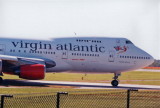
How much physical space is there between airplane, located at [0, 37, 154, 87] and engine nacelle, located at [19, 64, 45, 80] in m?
0.58

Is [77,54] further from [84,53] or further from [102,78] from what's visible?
[102,78]

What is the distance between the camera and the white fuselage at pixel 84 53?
35.8 metres

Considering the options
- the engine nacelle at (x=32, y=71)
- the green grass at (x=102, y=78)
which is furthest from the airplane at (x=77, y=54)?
the green grass at (x=102, y=78)

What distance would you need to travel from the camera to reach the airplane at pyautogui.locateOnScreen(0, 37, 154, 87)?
35.4 meters

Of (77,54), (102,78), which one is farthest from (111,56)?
(102,78)

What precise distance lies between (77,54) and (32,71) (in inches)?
209

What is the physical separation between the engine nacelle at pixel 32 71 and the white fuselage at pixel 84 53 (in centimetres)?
260

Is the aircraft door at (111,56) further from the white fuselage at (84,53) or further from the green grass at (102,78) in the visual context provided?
the green grass at (102,78)

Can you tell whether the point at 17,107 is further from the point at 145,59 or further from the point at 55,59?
the point at 145,59


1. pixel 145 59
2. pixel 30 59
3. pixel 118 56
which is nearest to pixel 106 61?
pixel 118 56

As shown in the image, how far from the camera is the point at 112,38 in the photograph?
38031 millimetres

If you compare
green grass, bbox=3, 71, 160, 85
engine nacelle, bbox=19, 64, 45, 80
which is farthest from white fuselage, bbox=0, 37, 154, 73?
green grass, bbox=3, 71, 160, 85

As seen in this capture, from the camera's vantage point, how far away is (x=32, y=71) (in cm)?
3306

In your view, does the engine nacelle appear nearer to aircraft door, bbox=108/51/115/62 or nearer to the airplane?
the airplane
